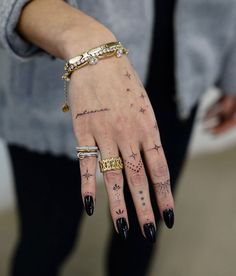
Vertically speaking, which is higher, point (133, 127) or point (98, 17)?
point (98, 17)

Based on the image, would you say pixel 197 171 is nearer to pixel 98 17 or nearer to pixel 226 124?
pixel 226 124

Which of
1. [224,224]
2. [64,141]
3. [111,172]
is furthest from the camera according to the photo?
[224,224]

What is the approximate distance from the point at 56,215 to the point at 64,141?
0.17 metres

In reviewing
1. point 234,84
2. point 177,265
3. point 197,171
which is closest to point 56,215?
point 234,84

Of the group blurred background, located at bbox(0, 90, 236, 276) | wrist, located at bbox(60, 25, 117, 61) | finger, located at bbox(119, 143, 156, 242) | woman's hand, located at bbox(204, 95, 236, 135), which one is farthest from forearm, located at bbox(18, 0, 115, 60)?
blurred background, located at bbox(0, 90, 236, 276)

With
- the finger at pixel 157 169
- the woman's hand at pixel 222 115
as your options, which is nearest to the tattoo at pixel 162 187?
the finger at pixel 157 169

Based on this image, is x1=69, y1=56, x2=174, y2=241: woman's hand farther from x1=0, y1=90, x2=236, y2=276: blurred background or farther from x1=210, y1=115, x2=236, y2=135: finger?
x1=0, y1=90, x2=236, y2=276: blurred background

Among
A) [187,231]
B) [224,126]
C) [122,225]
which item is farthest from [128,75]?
[187,231]

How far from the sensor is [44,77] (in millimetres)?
603

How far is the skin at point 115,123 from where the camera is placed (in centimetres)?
40

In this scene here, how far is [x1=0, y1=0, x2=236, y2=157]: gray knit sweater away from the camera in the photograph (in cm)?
56

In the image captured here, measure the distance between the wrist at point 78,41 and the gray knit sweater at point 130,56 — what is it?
7 cm

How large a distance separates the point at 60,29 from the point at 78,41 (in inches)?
1.0

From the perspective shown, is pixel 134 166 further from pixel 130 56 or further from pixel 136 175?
pixel 130 56
